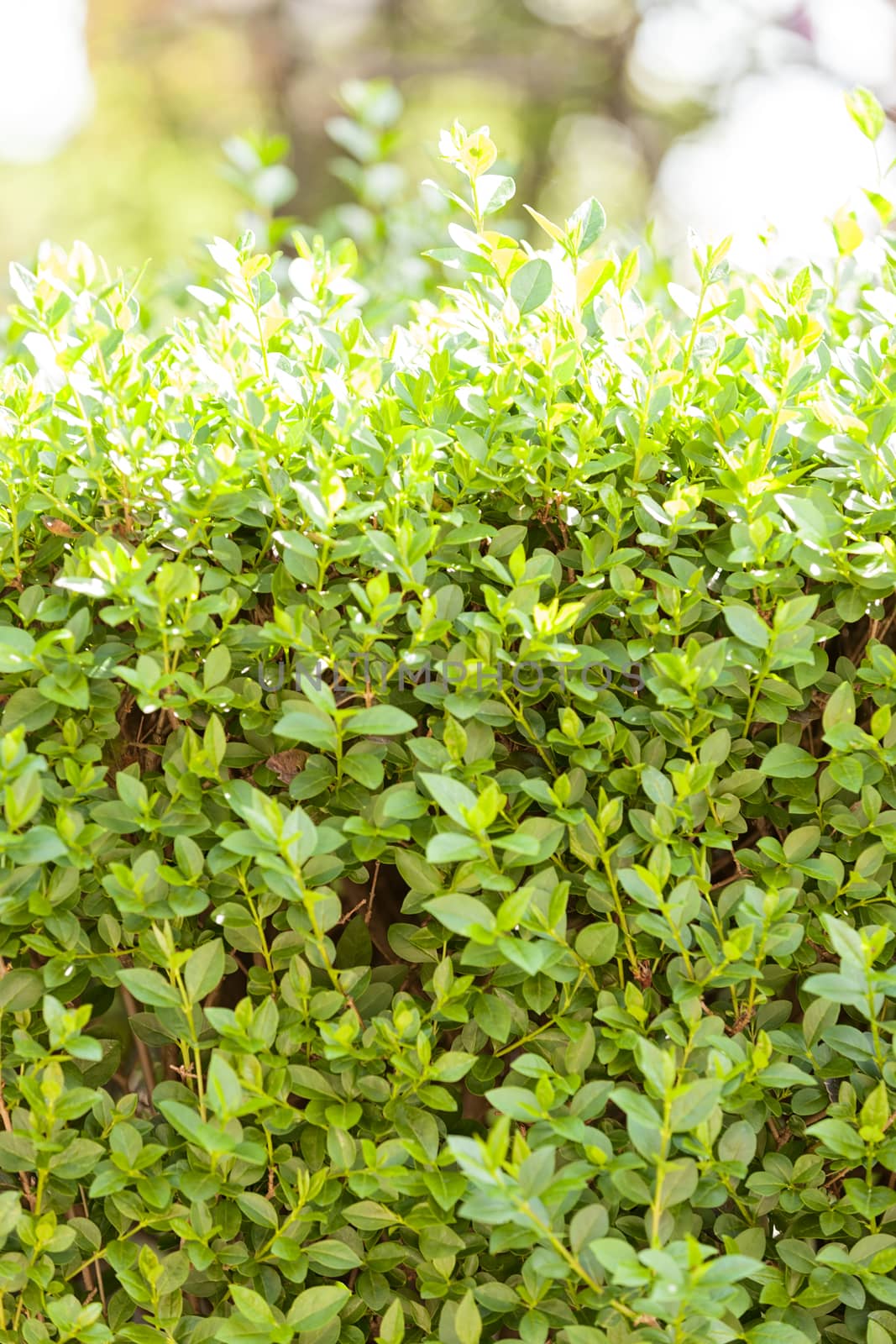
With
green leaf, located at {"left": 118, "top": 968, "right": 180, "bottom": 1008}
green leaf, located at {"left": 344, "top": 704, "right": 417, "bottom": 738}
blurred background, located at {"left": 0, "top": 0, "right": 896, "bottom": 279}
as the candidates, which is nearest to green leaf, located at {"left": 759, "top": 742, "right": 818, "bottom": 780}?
green leaf, located at {"left": 344, "top": 704, "right": 417, "bottom": 738}

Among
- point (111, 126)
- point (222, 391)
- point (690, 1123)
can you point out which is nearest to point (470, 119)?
point (111, 126)

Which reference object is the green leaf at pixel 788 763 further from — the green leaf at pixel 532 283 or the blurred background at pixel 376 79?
the blurred background at pixel 376 79

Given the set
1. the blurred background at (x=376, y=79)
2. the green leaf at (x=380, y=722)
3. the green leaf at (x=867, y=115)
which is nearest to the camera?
the green leaf at (x=380, y=722)

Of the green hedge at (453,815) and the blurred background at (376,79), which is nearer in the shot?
the green hedge at (453,815)

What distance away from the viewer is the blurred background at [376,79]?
796cm

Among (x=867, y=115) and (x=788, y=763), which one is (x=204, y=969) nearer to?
(x=788, y=763)

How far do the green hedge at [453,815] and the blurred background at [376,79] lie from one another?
5.21 m

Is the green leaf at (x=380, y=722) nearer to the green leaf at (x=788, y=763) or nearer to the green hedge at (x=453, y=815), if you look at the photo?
the green hedge at (x=453, y=815)

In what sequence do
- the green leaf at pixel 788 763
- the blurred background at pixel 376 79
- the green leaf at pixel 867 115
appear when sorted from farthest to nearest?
the blurred background at pixel 376 79, the green leaf at pixel 867 115, the green leaf at pixel 788 763

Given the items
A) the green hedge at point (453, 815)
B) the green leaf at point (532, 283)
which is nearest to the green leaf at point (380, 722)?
the green hedge at point (453, 815)

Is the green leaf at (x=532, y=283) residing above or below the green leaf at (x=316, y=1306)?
above

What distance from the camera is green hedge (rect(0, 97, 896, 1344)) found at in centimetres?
125

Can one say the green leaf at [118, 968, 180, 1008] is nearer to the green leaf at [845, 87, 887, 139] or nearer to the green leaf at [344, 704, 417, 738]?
the green leaf at [344, 704, 417, 738]

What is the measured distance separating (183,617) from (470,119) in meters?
10.3
